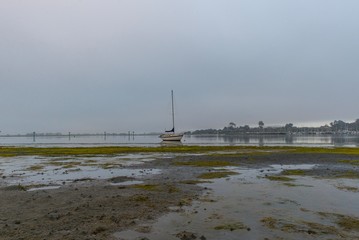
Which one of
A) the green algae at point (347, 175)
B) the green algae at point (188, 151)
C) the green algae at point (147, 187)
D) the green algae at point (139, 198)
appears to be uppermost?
the green algae at point (139, 198)

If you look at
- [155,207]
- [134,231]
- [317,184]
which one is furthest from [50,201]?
[317,184]

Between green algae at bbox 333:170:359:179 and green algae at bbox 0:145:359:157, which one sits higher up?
green algae at bbox 0:145:359:157

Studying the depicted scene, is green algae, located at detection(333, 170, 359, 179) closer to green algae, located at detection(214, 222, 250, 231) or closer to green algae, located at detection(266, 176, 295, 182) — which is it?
green algae, located at detection(266, 176, 295, 182)

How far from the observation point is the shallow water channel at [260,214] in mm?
9312

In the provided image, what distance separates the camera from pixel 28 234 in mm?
9000

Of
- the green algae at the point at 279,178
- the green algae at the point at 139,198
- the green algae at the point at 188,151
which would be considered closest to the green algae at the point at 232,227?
the green algae at the point at 139,198

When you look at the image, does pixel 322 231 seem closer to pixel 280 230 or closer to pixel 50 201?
pixel 280 230

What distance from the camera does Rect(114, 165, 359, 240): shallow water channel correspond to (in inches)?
367

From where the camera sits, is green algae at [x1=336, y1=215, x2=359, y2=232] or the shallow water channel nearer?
the shallow water channel

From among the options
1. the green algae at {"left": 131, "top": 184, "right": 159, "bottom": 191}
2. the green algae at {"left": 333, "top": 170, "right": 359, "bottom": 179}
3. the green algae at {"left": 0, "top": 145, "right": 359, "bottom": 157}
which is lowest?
the green algae at {"left": 333, "top": 170, "right": 359, "bottom": 179}

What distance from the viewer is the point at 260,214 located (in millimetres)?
11523

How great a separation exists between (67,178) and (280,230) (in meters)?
15.5

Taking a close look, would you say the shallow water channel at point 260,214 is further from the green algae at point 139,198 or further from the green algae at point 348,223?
the green algae at point 139,198

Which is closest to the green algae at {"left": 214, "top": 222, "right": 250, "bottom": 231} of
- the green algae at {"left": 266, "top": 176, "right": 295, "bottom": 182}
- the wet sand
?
the wet sand
